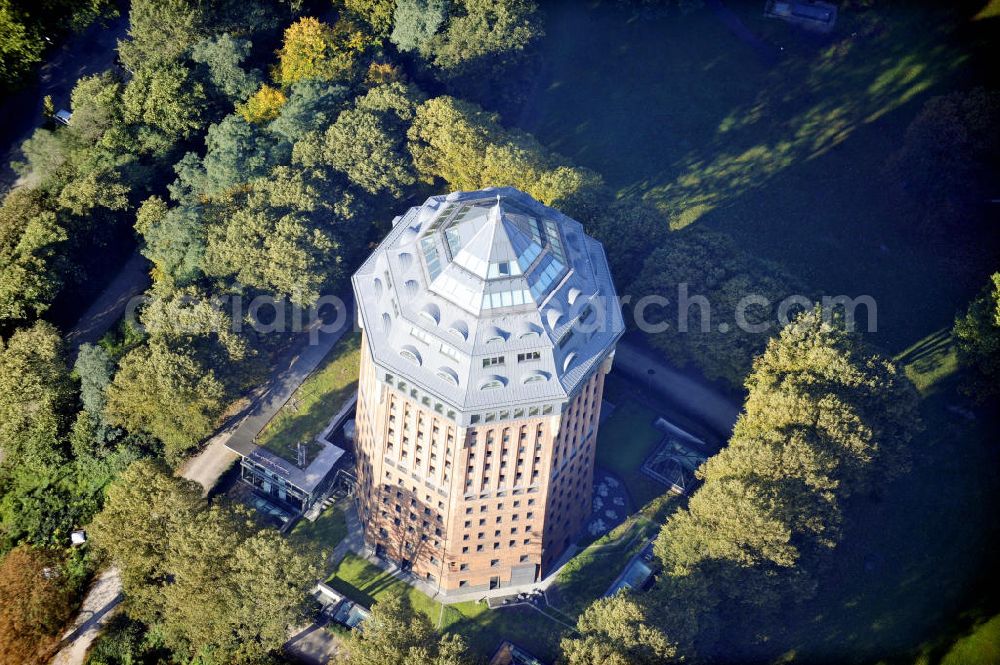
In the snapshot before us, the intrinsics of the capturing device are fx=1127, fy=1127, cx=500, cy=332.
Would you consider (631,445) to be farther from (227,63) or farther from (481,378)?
(227,63)

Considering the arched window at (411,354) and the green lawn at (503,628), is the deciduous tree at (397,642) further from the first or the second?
the arched window at (411,354)

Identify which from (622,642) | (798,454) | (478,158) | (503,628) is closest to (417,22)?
(478,158)

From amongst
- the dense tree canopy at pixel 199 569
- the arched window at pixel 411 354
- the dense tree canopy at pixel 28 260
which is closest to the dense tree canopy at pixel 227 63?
the dense tree canopy at pixel 28 260

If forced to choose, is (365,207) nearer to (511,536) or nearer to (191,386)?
(191,386)

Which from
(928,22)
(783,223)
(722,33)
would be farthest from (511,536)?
(928,22)

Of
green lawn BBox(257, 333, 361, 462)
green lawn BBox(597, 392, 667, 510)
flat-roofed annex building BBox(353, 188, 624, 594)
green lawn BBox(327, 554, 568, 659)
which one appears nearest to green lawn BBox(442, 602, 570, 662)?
green lawn BBox(327, 554, 568, 659)

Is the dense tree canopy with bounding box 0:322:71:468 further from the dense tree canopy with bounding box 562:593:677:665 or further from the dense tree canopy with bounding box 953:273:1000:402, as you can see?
the dense tree canopy with bounding box 953:273:1000:402
